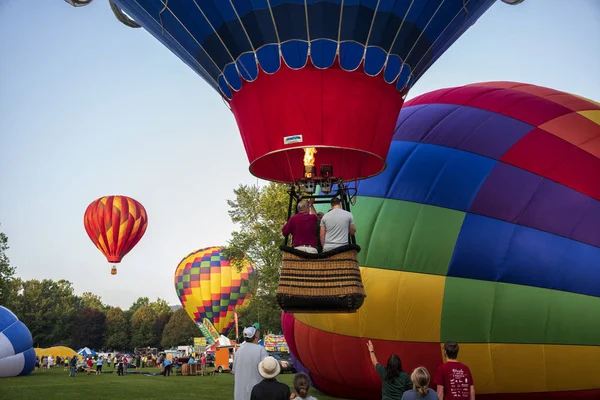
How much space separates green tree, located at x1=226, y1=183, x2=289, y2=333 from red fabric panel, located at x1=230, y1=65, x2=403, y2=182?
12030 mm

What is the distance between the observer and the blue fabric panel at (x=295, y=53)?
7.05 m

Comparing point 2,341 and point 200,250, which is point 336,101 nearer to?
point 2,341

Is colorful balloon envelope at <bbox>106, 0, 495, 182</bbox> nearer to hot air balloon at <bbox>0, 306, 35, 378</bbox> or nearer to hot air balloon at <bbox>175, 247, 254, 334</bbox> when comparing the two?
hot air balloon at <bbox>0, 306, 35, 378</bbox>

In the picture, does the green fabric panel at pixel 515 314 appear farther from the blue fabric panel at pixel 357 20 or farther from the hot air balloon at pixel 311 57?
the blue fabric panel at pixel 357 20

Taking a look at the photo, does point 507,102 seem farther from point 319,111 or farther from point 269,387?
point 269,387

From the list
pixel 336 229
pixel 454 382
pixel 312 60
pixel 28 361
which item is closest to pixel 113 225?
pixel 28 361

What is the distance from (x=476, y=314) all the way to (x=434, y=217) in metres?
1.36

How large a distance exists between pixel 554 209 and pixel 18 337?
1944cm

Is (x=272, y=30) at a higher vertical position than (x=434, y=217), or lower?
higher

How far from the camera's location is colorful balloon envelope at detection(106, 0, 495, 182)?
697cm

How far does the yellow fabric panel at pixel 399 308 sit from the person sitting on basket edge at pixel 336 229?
1989mm

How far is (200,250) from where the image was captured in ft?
124

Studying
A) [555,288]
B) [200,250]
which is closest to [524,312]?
[555,288]

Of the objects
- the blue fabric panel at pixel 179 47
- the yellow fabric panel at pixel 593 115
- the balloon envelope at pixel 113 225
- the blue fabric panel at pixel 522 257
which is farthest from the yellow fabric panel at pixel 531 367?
the balloon envelope at pixel 113 225
